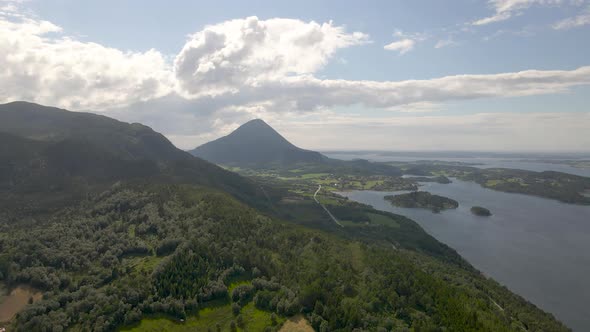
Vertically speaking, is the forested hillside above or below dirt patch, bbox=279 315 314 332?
above

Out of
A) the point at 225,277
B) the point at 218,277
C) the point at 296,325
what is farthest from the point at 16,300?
the point at 296,325

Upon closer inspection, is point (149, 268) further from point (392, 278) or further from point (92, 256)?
point (392, 278)

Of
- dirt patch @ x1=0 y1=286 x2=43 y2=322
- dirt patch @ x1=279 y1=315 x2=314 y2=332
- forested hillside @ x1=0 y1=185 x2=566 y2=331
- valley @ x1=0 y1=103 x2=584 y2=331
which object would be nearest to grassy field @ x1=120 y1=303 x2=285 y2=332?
valley @ x1=0 y1=103 x2=584 y2=331

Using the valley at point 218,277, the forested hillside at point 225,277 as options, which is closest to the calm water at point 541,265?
the valley at point 218,277

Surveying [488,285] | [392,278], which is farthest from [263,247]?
[488,285]

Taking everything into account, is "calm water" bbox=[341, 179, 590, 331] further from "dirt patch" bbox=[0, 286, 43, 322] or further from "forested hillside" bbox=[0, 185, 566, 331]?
"dirt patch" bbox=[0, 286, 43, 322]

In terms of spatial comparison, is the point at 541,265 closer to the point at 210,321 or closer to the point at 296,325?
the point at 296,325
